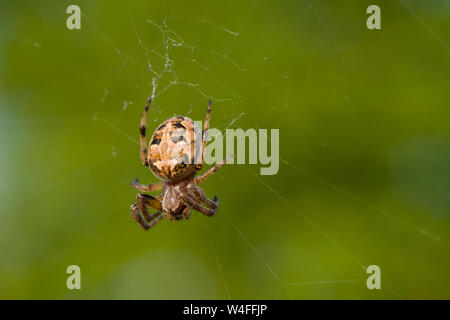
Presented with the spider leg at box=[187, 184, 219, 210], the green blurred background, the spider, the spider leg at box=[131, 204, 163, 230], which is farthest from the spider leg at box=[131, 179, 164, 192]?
the green blurred background

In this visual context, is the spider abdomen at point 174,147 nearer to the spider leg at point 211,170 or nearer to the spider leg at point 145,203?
the spider leg at point 211,170

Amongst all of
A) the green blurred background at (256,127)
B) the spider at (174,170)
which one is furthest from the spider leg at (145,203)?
the green blurred background at (256,127)

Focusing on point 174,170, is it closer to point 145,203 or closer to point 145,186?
point 145,186

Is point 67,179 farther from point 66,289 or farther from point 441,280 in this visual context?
point 441,280

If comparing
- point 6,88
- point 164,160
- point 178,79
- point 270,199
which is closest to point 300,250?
point 270,199

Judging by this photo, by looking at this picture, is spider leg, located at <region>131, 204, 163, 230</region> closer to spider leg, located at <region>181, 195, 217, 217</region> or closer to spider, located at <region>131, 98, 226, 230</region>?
spider, located at <region>131, 98, 226, 230</region>

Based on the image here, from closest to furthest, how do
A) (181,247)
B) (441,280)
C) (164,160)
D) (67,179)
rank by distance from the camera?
(164,160), (441,280), (181,247), (67,179)

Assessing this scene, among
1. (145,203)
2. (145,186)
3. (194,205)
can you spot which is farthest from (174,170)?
(145,203)
